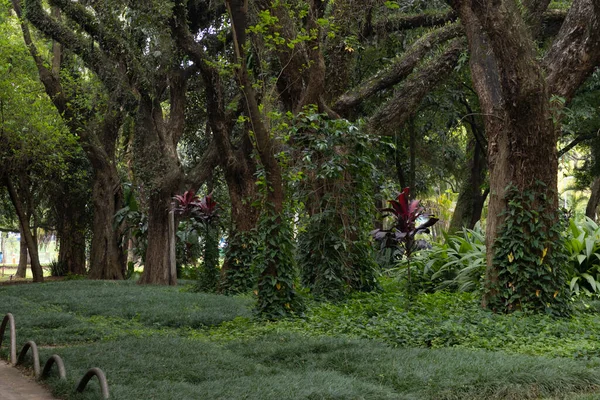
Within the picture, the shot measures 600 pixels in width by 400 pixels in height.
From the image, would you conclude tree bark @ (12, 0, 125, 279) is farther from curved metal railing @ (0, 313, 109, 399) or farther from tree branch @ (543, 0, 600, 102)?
tree branch @ (543, 0, 600, 102)

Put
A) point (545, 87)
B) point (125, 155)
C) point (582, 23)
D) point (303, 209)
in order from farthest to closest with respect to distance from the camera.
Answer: point (125, 155), point (303, 209), point (582, 23), point (545, 87)

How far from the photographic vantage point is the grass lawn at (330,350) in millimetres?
5852

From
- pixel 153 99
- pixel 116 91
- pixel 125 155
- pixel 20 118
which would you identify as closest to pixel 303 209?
pixel 153 99

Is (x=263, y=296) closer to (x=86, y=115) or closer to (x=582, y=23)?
(x=582, y=23)

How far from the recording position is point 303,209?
492 inches

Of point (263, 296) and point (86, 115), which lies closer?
point (263, 296)

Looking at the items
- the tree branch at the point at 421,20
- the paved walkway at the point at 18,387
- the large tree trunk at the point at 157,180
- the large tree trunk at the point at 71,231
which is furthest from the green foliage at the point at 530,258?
the large tree trunk at the point at 71,231

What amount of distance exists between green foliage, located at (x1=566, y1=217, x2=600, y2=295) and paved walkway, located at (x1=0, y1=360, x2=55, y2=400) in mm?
8441

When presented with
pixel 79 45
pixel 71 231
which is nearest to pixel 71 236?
pixel 71 231

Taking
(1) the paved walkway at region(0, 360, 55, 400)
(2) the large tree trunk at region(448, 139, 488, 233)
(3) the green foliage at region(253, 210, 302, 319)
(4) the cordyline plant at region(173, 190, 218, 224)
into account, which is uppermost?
(2) the large tree trunk at region(448, 139, 488, 233)

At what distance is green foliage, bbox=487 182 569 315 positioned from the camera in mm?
9719

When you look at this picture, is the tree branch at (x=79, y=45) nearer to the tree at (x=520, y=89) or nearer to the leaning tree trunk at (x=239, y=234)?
the leaning tree trunk at (x=239, y=234)

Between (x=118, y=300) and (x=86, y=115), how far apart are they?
1004 cm

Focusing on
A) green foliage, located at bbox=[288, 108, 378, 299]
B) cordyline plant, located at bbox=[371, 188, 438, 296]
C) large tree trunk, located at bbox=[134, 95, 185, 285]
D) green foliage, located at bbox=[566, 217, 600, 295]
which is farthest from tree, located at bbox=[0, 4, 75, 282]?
green foliage, located at bbox=[566, 217, 600, 295]
